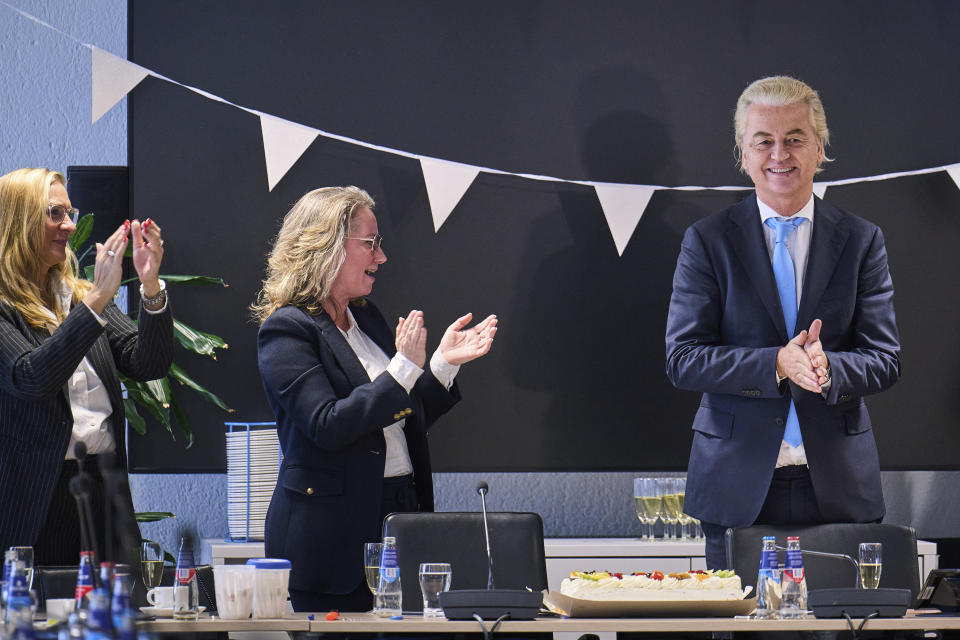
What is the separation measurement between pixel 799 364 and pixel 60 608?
5.06ft

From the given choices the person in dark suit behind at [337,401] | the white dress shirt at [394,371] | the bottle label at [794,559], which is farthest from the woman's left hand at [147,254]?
the bottle label at [794,559]

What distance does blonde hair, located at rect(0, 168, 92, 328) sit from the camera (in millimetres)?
2553

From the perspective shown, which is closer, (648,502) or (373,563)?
(373,563)

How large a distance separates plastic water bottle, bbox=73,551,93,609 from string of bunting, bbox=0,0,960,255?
2117 mm

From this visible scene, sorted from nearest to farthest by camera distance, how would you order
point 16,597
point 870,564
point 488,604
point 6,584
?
point 16,597 → point 6,584 → point 488,604 → point 870,564

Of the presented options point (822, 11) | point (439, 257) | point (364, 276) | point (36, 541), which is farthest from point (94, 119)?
point (822, 11)

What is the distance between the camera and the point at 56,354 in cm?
238

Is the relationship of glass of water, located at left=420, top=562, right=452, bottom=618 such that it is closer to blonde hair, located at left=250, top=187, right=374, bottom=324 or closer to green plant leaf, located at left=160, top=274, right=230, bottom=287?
blonde hair, located at left=250, top=187, right=374, bottom=324

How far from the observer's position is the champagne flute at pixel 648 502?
349cm

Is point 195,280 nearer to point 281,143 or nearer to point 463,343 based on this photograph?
point 281,143

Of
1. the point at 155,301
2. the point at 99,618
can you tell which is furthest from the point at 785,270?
the point at 99,618

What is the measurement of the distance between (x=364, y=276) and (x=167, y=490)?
4.85ft

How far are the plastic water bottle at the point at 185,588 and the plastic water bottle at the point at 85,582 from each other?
27cm

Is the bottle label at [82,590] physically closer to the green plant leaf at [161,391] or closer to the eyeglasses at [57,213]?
the eyeglasses at [57,213]
